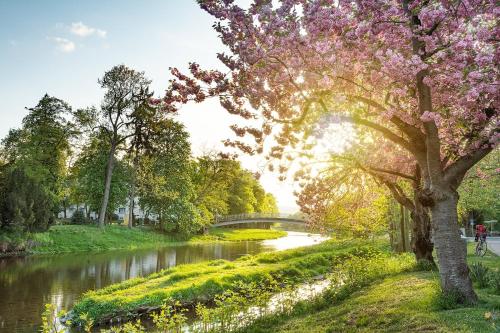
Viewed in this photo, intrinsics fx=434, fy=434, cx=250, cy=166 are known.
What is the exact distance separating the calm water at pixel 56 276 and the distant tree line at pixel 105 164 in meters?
7.77

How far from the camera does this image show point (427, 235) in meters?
20.5

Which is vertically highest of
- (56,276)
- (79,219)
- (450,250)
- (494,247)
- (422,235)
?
(79,219)

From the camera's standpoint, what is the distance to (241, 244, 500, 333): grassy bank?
980 centimetres

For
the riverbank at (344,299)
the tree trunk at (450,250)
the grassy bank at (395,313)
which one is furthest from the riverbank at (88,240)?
the tree trunk at (450,250)

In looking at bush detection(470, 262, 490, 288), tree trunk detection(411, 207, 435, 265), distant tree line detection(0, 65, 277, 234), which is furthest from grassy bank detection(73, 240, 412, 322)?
distant tree line detection(0, 65, 277, 234)

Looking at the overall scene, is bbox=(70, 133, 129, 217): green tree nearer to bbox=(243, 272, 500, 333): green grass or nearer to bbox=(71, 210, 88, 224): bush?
bbox=(71, 210, 88, 224): bush

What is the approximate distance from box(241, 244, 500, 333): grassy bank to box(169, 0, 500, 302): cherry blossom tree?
85 centimetres

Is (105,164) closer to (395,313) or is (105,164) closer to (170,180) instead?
(170,180)

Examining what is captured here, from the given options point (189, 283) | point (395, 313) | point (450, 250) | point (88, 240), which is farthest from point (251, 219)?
point (450, 250)

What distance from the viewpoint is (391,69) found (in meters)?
10.4

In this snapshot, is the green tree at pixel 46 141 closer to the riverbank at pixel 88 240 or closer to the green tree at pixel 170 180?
the riverbank at pixel 88 240

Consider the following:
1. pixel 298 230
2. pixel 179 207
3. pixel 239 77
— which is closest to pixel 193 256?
pixel 179 207

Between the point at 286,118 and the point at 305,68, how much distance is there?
106 inches

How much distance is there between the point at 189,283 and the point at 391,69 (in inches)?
643
